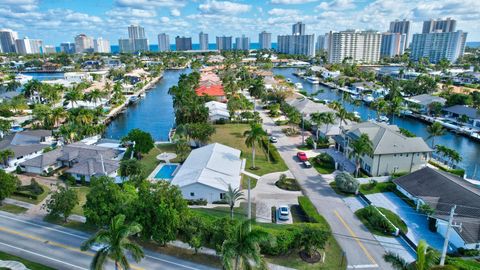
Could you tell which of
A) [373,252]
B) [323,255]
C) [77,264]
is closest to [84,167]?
[77,264]

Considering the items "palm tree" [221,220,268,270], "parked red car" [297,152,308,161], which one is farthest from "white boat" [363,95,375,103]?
"palm tree" [221,220,268,270]

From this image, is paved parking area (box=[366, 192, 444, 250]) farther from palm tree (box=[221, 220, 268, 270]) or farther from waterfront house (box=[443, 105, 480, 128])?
waterfront house (box=[443, 105, 480, 128])

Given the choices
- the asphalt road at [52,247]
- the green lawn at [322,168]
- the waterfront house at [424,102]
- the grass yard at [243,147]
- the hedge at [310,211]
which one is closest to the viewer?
the asphalt road at [52,247]

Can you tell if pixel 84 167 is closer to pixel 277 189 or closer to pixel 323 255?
pixel 277 189

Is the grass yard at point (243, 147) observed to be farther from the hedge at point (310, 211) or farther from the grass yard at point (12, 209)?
the grass yard at point (12, 209)

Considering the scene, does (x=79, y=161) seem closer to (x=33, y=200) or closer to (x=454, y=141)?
(x=33, y=200)

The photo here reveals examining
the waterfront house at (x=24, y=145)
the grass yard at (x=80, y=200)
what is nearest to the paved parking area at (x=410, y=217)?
the grass yard at (x=80, y=200)

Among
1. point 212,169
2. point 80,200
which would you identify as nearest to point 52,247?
point 80,200
